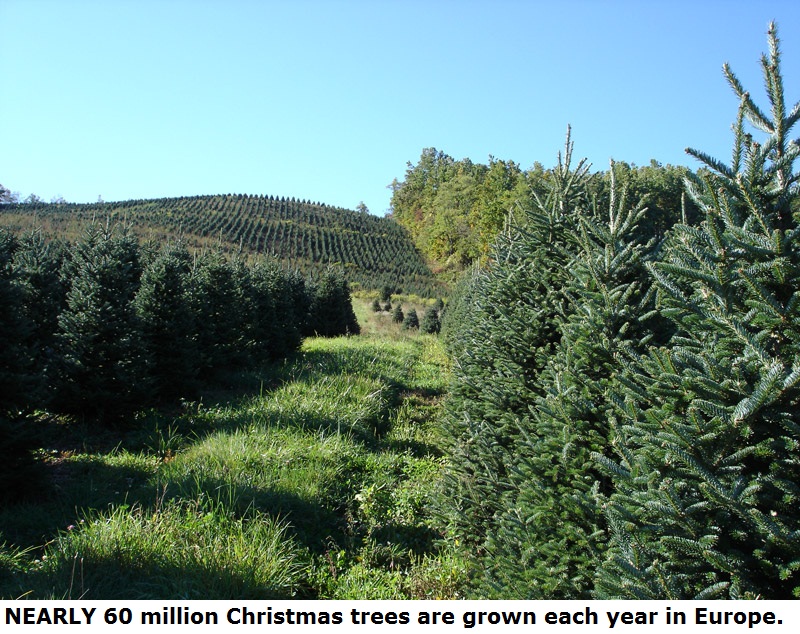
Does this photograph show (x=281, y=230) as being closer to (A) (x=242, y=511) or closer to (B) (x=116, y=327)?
(B) (x=116, y=327)

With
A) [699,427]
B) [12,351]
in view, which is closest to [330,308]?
[12,351]

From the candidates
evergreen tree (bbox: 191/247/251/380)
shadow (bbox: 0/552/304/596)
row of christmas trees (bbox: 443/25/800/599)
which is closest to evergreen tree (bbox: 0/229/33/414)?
shadow (bbox: 0/552/304/596)

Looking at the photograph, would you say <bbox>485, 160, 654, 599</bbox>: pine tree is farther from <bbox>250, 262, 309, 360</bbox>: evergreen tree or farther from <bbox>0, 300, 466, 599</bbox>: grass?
<bbox>250, 262, 309, 360</bbox>: evergreen tree

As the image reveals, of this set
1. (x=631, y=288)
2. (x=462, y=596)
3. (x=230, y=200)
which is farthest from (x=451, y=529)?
(x=230, y=200)

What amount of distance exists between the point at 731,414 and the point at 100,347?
8.82 meters

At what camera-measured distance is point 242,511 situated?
4.89 metres

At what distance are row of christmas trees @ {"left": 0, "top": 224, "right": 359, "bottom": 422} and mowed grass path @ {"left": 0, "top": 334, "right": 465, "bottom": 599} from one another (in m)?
0.66

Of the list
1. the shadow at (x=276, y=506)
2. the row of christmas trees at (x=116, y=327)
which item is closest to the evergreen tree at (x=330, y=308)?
the row of christmas trees at (x=116, y=327)

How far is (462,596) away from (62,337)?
7.44m

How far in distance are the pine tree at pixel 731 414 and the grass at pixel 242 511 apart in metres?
2.62

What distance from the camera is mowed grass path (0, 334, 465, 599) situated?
3800 mm

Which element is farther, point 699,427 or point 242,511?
point 242,511

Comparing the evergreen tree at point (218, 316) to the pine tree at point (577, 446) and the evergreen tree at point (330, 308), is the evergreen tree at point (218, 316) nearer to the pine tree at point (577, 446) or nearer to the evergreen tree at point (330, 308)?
the pine tree at point (577, 446)

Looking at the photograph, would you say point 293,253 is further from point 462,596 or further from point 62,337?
point 462,596
